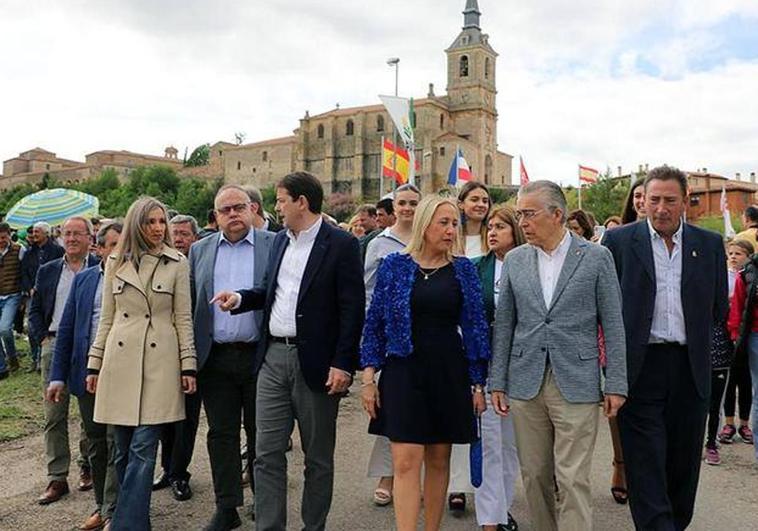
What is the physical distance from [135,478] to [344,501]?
1674mm

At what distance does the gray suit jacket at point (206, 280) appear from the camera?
463 centimetres

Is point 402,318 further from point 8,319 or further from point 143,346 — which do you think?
point 8,319

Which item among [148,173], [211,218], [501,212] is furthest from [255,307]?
[148,173]

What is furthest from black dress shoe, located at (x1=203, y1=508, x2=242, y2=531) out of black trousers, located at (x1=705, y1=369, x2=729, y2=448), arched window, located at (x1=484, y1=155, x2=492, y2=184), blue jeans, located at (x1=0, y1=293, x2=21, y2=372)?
arched window, located at (x1=484, y1=155, x2=492, y2=184)

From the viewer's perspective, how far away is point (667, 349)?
3928 mm

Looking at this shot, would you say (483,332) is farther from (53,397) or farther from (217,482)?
(53,397)

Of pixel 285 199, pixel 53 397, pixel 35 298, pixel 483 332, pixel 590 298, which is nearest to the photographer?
pixel 590 298

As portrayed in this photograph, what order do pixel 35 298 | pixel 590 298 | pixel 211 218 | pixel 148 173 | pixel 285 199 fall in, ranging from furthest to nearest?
pixel 148 173
pixel 211 218
pixel 35 298
pixel 285 199
pixel 590 298

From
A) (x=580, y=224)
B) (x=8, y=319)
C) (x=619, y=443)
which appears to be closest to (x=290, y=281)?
(x=619, y=443)

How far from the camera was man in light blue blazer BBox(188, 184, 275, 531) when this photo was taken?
4590 mm

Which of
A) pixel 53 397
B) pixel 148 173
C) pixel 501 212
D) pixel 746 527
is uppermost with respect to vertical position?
pixel 148 173

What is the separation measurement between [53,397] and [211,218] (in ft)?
10.2

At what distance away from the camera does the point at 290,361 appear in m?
4.15

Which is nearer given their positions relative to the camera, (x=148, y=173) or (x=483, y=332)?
(x=483, y=332)
